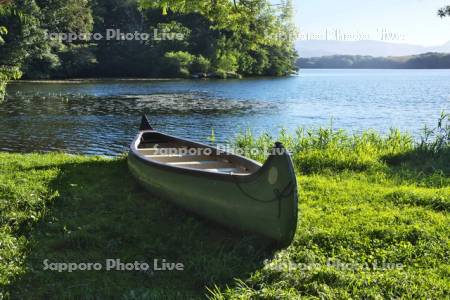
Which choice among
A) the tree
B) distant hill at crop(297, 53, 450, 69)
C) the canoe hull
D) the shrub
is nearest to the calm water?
the tree

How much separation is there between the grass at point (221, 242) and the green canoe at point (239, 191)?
219 mm

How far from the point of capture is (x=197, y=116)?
2884 cm

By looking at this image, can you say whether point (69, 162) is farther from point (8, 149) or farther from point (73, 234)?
point (8, 149)

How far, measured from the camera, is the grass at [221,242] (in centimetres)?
480

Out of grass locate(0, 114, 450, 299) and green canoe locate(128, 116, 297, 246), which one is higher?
green canoe locate(128, 116, 297, 246)

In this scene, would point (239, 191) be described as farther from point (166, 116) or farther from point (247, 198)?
point (166, 116)

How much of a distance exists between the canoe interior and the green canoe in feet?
0.12

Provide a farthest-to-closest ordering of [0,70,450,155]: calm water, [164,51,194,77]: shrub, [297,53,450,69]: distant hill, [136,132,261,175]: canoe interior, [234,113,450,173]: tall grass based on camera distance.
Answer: [297,53,450,69]: distant hill < [164,51,194,77]: shrub < [0,70,450,155]: calm water < [234,113,450,173]: tall grass < [136,132,261,175]: canoe interior

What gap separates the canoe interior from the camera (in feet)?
25.4

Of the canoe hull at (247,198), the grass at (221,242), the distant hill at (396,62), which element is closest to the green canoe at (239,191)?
the canoe hull at (247,198)

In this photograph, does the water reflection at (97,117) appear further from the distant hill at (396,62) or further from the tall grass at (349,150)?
the distant hill at (396,62)

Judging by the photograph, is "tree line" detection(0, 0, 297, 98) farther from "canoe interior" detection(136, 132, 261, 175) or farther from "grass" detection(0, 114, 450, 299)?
"grass" detection(0, 114, 450, 299)

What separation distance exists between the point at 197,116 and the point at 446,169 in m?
20.3

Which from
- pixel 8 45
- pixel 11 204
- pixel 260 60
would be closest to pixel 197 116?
pixel 11 204
